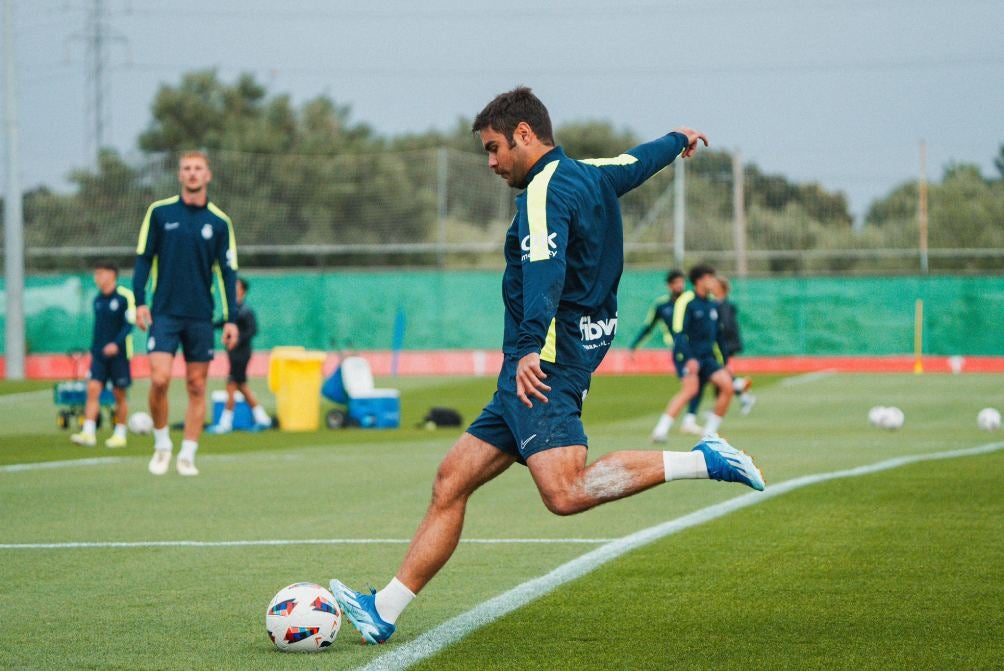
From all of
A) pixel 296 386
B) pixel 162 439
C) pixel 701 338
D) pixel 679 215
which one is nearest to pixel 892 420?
pixel 701 338

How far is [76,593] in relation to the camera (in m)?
7.12

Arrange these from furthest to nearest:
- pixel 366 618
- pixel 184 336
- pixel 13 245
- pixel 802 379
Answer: pixel 13 245, pixel 802 379, pixel 184 336, pixel 366 618

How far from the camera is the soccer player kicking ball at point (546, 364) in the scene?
223 inches

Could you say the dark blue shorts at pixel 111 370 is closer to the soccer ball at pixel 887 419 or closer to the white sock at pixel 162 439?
the white sock at pixel 162 439

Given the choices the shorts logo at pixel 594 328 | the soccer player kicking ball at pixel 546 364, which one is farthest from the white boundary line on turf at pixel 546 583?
the shorts logo at pixel 594 328

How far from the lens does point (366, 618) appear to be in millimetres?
5879

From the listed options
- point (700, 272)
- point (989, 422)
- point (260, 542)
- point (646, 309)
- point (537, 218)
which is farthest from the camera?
point (646, 309)

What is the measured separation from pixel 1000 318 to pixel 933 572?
34952 mm

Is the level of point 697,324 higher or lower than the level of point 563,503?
higher

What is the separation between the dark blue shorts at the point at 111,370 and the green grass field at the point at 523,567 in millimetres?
2533

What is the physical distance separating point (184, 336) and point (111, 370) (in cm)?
586

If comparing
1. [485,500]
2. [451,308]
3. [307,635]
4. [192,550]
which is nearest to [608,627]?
[307,635]

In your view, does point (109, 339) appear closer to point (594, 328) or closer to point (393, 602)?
point (393, 602)

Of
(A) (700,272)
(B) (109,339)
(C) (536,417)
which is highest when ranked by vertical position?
(A) (700,272)
